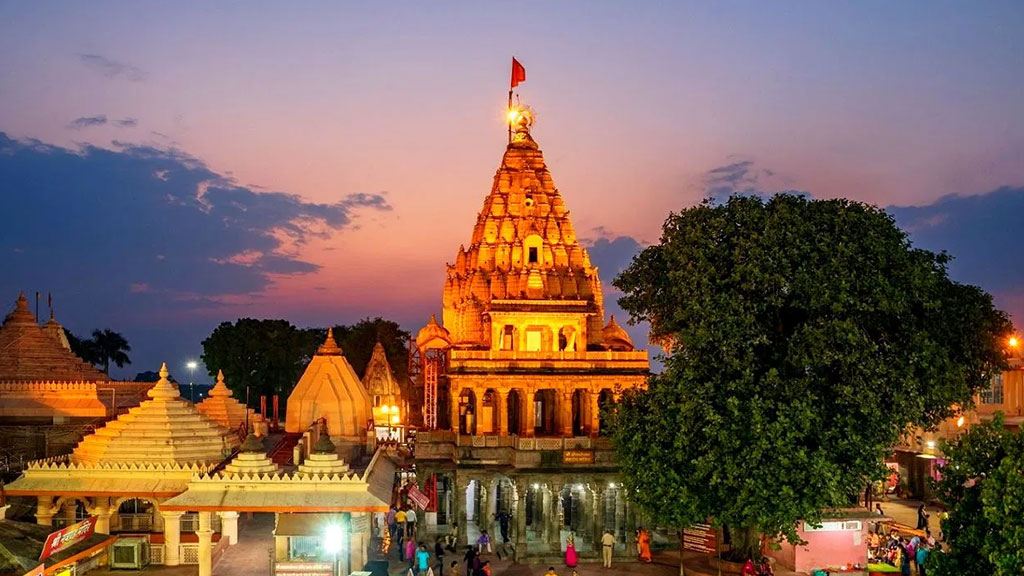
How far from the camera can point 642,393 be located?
2820 cm

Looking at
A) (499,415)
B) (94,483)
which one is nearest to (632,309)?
(499,415)

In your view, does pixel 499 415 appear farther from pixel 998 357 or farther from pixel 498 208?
pixel 998 357

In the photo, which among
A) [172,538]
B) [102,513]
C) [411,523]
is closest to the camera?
[172,538]

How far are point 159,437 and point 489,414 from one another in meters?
14.3

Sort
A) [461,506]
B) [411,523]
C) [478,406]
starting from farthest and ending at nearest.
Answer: [478,406]
[461,506]
[411,523]

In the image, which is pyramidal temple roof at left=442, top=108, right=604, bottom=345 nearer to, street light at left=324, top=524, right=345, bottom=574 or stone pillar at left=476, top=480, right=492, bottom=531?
stone pillar at left=476, top=480, right=492, bottom=531

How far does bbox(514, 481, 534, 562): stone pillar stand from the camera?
31.0 meters

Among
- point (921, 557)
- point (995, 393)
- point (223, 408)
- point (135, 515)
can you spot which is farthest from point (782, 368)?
point (223, 408)

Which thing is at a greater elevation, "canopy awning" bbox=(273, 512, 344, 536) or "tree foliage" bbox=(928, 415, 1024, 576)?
"tree foliage" bbox=(928, 415, 1024, 576)

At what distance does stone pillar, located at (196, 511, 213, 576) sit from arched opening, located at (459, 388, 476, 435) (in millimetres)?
15391

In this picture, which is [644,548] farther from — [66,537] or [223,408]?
[223,408]

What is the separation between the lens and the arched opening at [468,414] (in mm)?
38406

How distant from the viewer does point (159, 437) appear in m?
28.3

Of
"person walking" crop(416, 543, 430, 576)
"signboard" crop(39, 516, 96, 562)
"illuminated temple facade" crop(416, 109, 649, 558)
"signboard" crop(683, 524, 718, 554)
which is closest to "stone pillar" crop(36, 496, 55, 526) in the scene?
"signboard" crop(39, 516, 96, 562)
